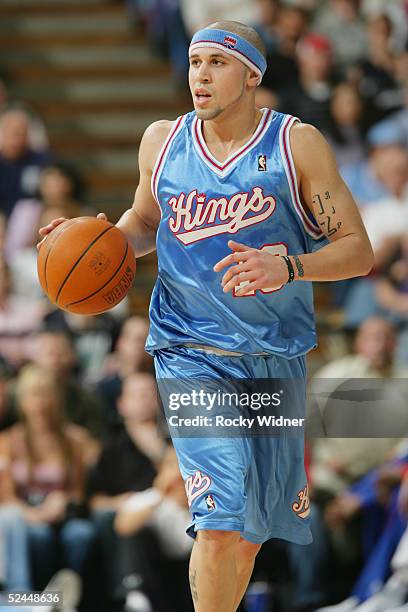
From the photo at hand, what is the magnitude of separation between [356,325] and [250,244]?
3630mm

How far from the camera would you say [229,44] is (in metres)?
4.62

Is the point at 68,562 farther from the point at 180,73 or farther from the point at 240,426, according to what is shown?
the point at 180,73

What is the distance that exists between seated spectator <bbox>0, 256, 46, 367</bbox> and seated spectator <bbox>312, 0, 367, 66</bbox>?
12.6 feet

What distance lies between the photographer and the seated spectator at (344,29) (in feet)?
35.2

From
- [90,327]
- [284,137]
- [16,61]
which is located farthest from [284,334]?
[16,61]

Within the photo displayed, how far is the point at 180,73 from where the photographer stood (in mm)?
11539

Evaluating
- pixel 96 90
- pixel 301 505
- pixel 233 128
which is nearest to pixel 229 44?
pixel 233 128

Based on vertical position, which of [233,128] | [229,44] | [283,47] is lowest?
[233,128]

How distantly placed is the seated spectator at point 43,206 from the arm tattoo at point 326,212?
4678 millimetres

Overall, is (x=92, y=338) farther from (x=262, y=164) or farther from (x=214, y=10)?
(x=214, y=10)

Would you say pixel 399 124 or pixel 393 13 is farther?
pixel 393 13

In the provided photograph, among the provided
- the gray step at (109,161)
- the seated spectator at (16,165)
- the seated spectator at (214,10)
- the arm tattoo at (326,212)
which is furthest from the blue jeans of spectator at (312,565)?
the seated spectator at (214,10)

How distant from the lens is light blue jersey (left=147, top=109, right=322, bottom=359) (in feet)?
15.2

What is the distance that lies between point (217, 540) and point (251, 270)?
1016 millimetres
